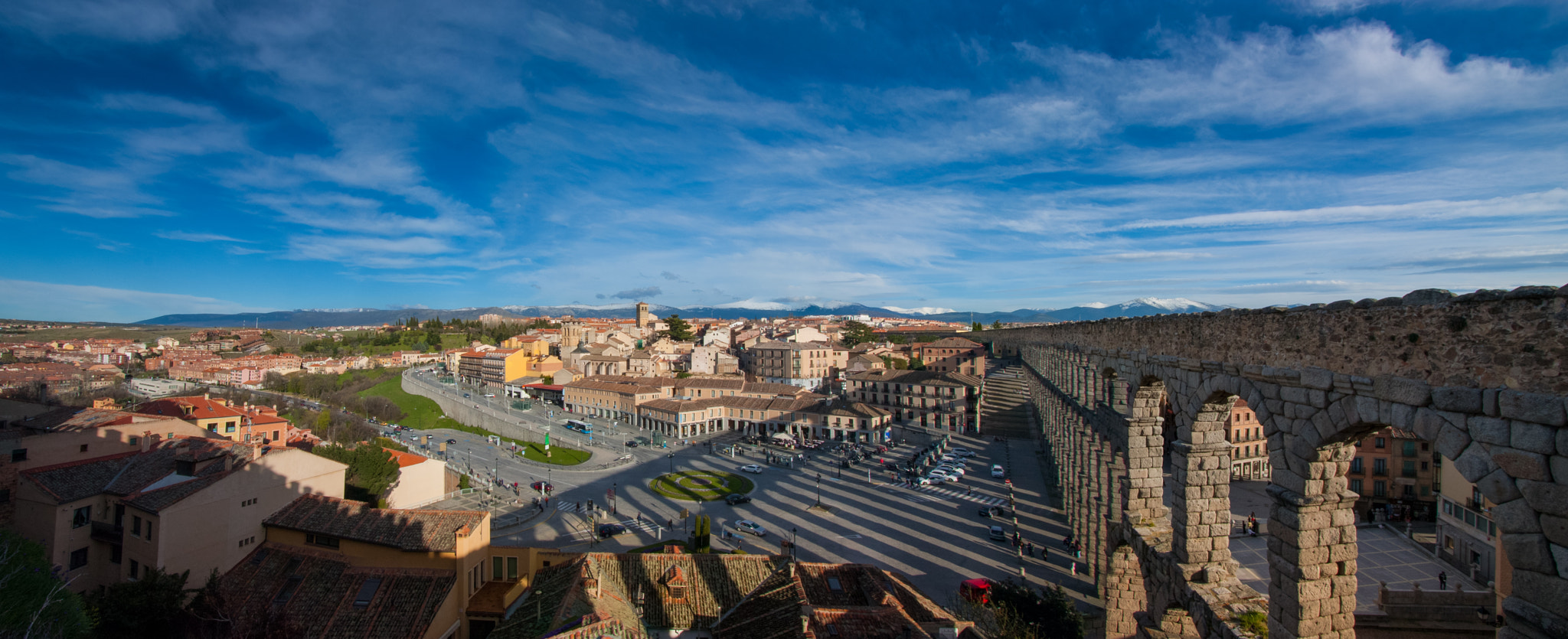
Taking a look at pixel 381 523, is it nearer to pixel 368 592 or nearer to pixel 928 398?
pixel 368 592

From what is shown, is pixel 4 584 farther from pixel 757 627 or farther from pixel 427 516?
pixel 757 627

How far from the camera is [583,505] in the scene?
106 feet

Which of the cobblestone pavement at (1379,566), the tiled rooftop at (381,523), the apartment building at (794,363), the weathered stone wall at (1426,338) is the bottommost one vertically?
the cobblestone pavement at (1379,566)

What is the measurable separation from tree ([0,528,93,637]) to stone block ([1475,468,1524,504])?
18.8 meters

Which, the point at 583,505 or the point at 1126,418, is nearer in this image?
the point at 1126,418

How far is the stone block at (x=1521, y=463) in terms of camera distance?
→ 4488 millimetres

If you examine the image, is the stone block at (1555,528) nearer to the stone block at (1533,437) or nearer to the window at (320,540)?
the stone block at (1533,437)

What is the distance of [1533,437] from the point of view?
4.53m

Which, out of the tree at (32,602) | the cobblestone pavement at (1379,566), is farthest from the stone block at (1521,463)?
the tree at (32,602)

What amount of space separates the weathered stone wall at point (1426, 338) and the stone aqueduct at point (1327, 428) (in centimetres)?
1

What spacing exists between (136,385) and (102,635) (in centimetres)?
6890

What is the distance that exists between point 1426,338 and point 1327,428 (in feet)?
5.18

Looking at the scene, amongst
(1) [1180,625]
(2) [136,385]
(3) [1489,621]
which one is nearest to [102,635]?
(1) [1180,625]

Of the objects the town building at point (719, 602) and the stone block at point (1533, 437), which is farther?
the town building at point (719, 602)
